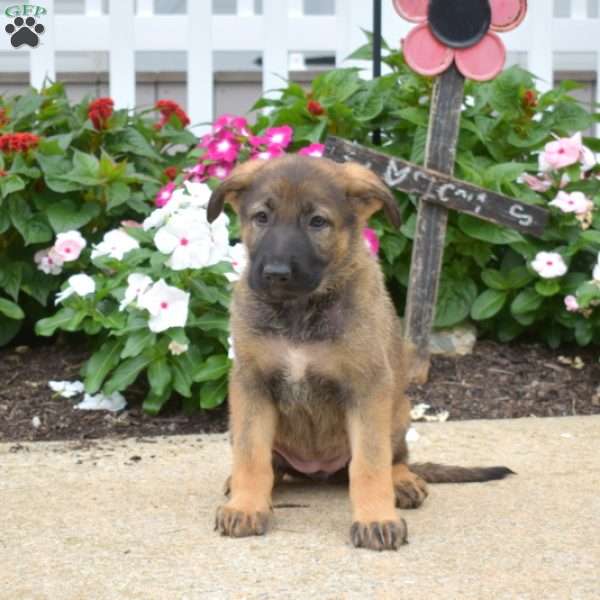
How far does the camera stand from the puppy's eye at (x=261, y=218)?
368 cm

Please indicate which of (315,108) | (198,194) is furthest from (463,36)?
(198,194)

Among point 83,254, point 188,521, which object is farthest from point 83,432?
point 188,521

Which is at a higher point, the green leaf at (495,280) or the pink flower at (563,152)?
the pink flower at (563,152)

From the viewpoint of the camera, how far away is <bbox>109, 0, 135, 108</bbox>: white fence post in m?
7.70

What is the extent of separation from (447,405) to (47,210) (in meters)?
2.36

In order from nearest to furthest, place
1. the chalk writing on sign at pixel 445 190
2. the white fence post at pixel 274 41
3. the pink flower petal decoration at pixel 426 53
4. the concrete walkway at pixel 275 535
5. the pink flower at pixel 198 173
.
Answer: the concrete walkway at pixel 275 535 → the chalk writing on sign at pixel 445 190 → the pink flower petal decoration at pixel 426 53 → the pink flower at pixel 198 173 → the white fence post at pixel 274 41

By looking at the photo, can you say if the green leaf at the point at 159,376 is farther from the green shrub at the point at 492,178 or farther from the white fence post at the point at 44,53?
the white fence post at the point at 44,53

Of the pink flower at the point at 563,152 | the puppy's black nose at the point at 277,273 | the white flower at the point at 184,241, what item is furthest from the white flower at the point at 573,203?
the puppy's black nose at the point at 277,273

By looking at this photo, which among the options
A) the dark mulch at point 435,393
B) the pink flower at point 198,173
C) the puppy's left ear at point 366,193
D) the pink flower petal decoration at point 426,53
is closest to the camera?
the puppy's left ear at point 366,193

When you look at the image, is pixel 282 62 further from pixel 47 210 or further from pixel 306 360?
pixel 306 360

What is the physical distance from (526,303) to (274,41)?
2.74 m

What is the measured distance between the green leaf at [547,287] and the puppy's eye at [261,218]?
284cm

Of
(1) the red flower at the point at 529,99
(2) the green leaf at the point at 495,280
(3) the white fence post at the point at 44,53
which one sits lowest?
(2) the green leaf at the point at 495,280

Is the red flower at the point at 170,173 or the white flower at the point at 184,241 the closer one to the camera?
the white flower at the point at 184,241
